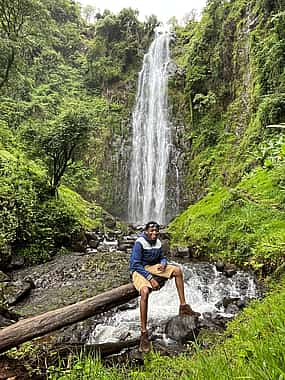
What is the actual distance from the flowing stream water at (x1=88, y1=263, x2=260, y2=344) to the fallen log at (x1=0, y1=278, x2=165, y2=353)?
4.93 feet

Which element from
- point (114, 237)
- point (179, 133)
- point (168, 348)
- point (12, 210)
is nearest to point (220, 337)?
point (168, 348)

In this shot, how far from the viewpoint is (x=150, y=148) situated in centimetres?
2411

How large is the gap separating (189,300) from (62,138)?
28.6ft

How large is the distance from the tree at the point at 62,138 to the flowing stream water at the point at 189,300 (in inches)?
284

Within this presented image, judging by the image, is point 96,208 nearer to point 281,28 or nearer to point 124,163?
point 124,163

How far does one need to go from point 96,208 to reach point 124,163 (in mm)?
6104

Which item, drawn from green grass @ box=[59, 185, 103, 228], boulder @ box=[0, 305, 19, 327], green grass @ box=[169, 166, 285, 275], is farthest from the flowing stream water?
green grass @ box=[59, 185, 103, 228]

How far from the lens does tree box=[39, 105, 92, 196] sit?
13.8 meters

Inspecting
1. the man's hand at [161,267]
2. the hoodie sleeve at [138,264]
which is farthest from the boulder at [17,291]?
the man's hand at [161,267]

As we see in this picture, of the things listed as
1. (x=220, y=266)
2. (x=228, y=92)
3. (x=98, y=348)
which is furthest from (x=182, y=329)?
(x=228, y=92)

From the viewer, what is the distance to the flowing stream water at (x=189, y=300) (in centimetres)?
604

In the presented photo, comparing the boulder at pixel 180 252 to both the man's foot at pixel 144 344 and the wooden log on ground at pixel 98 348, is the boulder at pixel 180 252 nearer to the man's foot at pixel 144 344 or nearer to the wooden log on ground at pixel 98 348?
the wooden log on ground at pixel 98 348

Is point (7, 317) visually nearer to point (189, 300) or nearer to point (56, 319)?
point (56, 319)

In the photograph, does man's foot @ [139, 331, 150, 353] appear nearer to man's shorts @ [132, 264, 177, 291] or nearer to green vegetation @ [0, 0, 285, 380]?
green vegetation @ [0, 0, 285, 380]
